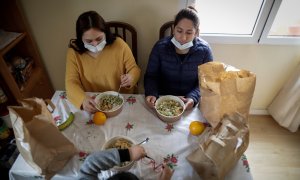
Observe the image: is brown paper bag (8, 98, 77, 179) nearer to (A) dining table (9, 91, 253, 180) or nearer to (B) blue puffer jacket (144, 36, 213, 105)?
(A) dining table (9, 91, 253, 180)

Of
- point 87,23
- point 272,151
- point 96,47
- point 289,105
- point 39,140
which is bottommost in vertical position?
point 272,151

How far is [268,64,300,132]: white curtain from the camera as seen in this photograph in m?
1.74

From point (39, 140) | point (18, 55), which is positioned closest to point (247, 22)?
point (39, 140)

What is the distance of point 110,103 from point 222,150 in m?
0.60

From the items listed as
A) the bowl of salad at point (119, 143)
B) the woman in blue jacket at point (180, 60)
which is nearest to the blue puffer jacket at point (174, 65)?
the woman in blue jacket at point (180, 60)

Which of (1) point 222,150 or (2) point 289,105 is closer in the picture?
(1) point 222,150

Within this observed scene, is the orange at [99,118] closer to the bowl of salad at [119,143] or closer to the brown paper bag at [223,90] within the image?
the bowl of salad at [119,143]

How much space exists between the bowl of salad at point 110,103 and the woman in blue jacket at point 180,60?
0.51 ft

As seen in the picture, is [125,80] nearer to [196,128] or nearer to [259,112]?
[196,128]

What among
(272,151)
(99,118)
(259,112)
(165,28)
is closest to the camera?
(99,118)

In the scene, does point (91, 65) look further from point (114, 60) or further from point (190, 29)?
point (190, 29)

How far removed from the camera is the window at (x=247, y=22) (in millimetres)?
1530

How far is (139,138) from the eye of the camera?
3.09 feet

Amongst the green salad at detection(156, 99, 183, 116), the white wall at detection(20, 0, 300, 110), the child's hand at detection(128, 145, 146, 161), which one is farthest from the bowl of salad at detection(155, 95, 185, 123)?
the white wall at detection(20, 0, 300, 110)
